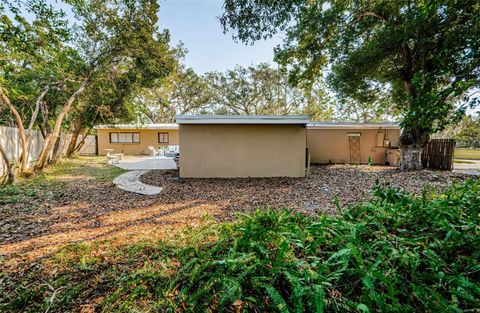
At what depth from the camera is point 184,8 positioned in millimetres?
7227

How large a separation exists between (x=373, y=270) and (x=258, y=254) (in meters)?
1.00

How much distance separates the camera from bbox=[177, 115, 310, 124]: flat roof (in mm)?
7613

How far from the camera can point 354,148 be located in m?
13.2

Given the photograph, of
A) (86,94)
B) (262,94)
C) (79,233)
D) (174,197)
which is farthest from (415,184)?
(262,94)

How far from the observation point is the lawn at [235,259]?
70.9 inches

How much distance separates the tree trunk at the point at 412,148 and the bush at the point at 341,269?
7.92 meters

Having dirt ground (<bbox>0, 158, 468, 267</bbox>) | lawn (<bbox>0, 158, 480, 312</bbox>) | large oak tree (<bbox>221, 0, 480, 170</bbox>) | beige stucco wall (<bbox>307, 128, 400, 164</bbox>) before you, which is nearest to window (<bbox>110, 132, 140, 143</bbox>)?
dirt ground (<bbox>0, 158, 468, 267</bbox>)

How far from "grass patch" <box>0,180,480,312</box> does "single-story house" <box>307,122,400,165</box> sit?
10576mm

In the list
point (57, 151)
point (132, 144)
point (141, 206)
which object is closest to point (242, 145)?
point (141, 206)

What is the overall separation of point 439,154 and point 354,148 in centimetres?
384

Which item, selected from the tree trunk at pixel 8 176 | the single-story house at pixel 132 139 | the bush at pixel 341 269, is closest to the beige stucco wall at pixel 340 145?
the bush at pixel 341 269

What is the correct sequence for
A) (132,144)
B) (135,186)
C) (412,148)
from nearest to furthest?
(135,186)
(412,148)
(132,144)

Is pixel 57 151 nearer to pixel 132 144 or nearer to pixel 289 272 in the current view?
pixel 132 144

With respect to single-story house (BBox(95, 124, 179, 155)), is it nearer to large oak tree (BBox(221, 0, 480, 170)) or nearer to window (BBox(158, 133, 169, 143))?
window (BBox(158, 133, 169, 143))
